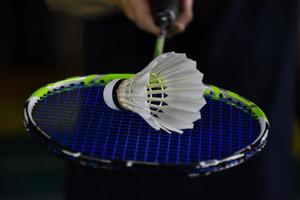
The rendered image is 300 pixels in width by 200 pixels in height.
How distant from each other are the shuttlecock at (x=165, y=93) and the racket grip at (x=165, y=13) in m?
0.11

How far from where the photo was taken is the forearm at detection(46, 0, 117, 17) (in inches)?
41.6

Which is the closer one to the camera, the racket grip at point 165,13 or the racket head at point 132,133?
the racket head at point 132,133

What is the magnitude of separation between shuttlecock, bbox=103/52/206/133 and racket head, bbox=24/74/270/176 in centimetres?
1

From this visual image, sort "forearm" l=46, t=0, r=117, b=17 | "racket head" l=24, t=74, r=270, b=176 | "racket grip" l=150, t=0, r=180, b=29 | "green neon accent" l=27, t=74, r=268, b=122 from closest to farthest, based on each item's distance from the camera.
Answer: "racket head" l=24, t=74, r=270, b=176, "green neon accent" l=27, t=74, r=268, b=122, "racket grip" l=150, t=0, r=180, b=29, "forearm" l=46, t=0, r=117, b=17

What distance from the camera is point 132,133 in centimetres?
76

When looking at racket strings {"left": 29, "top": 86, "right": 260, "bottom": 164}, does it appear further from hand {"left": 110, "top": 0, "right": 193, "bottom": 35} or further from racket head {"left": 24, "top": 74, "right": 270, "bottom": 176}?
hand {"left": 110, "top": 0, "right": 193, "bottom": 35}

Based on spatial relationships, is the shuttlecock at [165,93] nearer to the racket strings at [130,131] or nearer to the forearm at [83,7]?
the racket strings at [130,131]

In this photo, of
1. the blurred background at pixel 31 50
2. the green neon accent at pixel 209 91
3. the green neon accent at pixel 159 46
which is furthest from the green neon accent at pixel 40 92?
the blurred background at pixel 31 50

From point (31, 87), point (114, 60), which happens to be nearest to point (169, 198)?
point (114, 60)

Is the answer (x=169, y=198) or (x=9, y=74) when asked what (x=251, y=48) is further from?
(x=9, y=74)

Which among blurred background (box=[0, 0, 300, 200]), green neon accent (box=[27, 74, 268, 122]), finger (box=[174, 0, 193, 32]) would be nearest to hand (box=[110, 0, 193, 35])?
finger (box=[174, 0, 193, 32])

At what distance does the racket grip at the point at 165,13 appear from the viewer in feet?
2.96

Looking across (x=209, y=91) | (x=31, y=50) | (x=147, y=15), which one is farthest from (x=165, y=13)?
(x=31, y=50)

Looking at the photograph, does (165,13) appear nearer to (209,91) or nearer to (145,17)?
(145,17)
